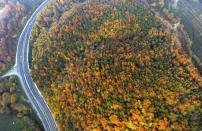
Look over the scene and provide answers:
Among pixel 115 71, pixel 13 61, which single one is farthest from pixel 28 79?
pixel 115 71

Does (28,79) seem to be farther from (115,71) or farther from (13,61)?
(115,71)

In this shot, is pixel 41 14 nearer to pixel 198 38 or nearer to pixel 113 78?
pixel 113 78

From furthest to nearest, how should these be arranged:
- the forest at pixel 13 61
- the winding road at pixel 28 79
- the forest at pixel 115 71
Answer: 1. the forest at pixel 13 61
2. the winding road at pixel 28 79
3. the forest at pixel 115 71

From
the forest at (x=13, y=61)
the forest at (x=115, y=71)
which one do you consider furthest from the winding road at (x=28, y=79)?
the forest at (x=115, y=71)

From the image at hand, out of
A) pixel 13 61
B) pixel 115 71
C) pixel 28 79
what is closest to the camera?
pixel 115 71

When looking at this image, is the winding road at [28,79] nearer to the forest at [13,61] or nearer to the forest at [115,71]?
the forest at [13,61]

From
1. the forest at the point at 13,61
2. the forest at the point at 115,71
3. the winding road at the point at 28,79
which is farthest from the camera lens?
the forest at the point at 13,61

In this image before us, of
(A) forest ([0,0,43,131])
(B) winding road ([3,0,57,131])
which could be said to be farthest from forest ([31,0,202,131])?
(A) forest ([0,0,43,131])
